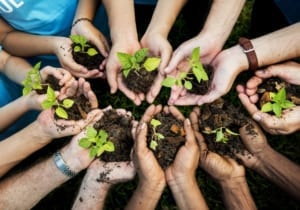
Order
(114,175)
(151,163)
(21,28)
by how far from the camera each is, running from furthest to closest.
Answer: (21,28)
(114,175)
(151,163)

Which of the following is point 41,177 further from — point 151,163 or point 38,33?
point 38,33

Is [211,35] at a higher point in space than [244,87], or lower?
higher

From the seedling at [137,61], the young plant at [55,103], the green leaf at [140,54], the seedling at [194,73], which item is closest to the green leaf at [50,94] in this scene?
the young plant at [55,103]

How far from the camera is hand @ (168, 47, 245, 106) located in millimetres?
2451

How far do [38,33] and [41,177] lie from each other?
1113 mm

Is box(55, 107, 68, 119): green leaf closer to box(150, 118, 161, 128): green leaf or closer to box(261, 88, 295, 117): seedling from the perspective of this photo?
box(150, 118, 161, 128): green leaf

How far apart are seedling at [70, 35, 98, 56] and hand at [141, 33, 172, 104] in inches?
15.3

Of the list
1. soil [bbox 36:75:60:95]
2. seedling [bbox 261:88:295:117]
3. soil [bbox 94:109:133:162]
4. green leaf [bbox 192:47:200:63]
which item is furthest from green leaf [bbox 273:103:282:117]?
soil [bbox 36:75:60:95]

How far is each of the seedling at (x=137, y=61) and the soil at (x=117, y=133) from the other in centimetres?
36

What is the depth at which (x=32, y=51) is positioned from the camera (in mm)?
2812

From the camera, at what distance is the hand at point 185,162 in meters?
2.30

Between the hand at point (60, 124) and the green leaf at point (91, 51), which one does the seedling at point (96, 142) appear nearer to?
the hand at point (60, 124)

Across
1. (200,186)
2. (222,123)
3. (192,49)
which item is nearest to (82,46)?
(192,49)

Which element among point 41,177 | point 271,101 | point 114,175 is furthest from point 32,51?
point 271,101
